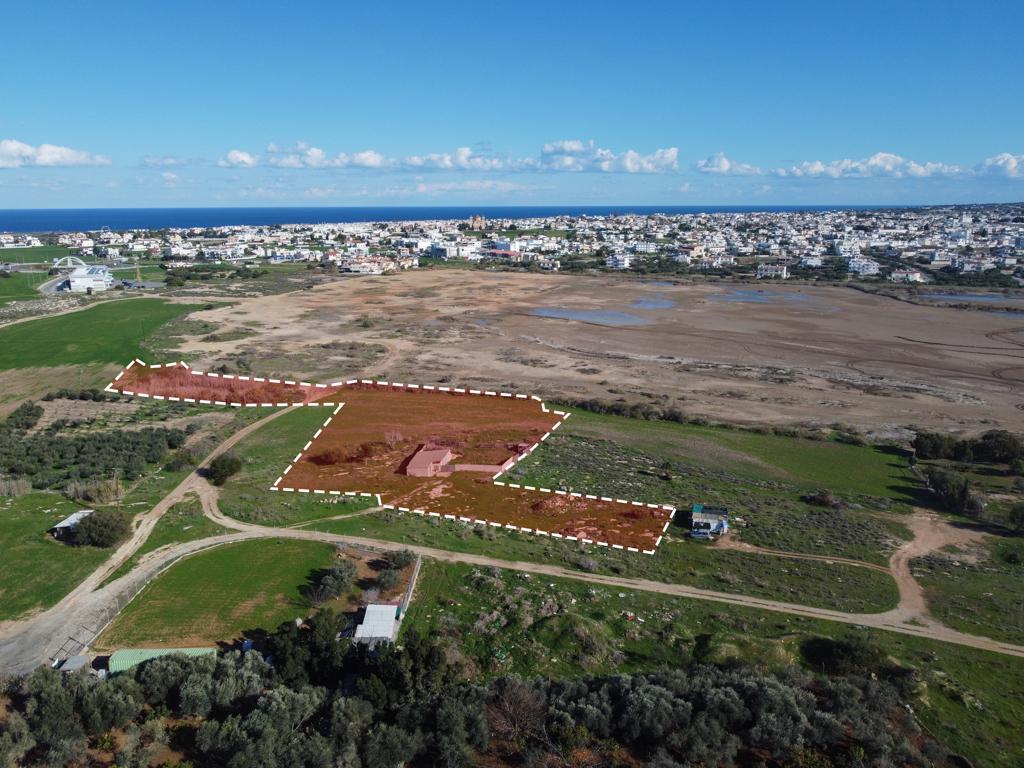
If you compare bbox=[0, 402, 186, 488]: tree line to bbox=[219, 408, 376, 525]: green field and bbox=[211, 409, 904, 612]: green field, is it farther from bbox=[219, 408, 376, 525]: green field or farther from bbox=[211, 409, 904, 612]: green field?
bbox=[211, 409, 904, 612]: green field

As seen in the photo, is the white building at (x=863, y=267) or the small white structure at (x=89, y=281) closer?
the small white structure at (x=89, y=281)

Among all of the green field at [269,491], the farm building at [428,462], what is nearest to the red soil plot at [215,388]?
the green field at [269,491]

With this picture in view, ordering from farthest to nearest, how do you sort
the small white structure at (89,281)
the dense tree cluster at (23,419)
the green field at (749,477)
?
the small white structure at (89,281) → the dense tree cluster at (23,419) → the green field at (749,477)

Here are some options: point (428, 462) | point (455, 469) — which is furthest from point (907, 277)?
point (428, 462)

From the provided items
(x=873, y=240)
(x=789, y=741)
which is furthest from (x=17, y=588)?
(x=873, y=240)

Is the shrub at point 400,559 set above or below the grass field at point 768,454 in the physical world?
above

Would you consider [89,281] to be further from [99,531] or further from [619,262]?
[619,262]

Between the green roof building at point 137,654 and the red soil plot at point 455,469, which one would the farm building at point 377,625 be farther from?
the red soil plot at point 455,469

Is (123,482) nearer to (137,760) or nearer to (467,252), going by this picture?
(137,760)

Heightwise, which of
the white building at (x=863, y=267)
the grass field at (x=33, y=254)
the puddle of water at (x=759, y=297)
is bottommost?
the puddle of water at (x=759, y=297)
